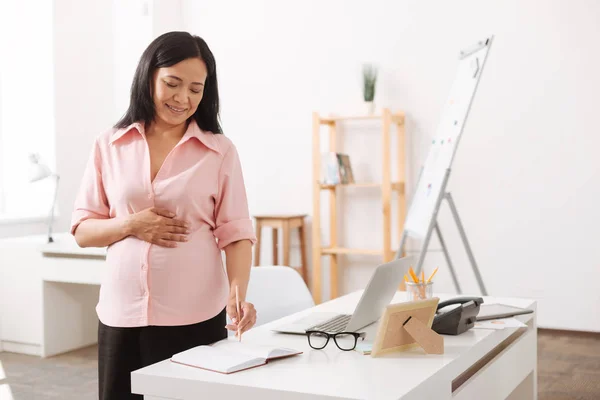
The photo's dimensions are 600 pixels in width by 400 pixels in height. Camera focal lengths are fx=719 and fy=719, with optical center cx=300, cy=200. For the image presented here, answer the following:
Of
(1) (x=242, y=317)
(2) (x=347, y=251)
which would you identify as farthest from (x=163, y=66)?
(2) (x=347, y=251)

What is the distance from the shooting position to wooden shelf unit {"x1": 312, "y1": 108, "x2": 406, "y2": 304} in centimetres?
508

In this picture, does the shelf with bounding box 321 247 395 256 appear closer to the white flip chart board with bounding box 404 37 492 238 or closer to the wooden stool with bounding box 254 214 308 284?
the wooden stool with bounding box 254 214 308 284

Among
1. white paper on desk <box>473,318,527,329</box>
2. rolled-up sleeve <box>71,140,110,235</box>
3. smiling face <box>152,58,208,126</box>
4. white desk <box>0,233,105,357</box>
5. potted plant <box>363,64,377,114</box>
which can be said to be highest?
potted plant <box>363,64,377,114</box>

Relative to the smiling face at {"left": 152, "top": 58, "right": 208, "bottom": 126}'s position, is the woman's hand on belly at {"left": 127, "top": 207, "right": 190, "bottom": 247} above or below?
below

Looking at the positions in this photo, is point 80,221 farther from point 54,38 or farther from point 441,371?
point 54,38

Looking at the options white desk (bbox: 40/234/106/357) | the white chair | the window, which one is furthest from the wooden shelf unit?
the white chair

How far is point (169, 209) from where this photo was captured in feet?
5.77

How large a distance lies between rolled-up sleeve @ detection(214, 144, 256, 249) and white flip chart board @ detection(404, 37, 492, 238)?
7.77 feet

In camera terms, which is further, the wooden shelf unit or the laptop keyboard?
the wooden shelf unit

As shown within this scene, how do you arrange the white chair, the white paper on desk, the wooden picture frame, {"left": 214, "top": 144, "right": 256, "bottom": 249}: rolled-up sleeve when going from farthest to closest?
the white chair → the white paper on desk → {"left": 214, "top": 144, "right": 256, "bottom": 249}: rolled-up sleeve → the wooden picture frame

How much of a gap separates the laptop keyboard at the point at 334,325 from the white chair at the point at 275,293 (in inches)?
17.6

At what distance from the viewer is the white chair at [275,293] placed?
2.42m

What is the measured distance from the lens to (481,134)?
5.03 meters

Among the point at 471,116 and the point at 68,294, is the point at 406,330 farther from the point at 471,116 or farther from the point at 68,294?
the point at 471,116
